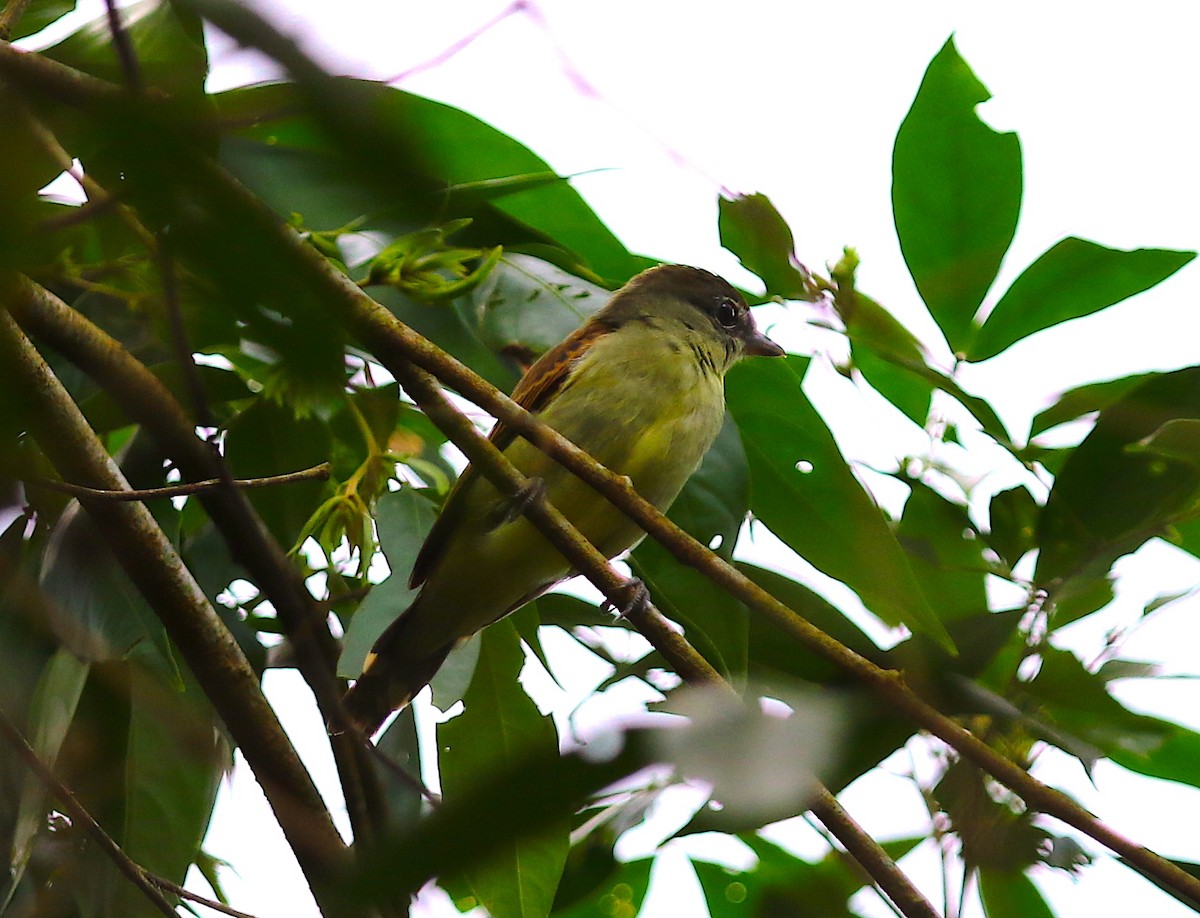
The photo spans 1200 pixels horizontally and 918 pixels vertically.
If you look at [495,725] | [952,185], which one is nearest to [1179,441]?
[952,185]

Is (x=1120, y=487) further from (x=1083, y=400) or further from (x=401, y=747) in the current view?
(x=401, y=747)

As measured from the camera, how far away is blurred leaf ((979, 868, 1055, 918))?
1698mm

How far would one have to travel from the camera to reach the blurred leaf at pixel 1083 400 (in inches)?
82.4

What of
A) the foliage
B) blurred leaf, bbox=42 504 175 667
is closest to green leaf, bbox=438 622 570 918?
the foliage

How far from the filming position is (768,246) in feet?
5.41

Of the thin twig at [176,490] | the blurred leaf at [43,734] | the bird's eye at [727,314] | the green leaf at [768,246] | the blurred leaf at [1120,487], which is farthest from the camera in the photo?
the bird's eye at [727,314]

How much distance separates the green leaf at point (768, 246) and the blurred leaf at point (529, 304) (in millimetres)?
446

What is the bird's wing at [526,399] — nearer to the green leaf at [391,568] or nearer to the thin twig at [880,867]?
the green leaf at [391,568]

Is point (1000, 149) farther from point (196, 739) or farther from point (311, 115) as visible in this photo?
point (311, 115)

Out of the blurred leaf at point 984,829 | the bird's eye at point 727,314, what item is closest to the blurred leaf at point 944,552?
the blurred leaf at point 984,829

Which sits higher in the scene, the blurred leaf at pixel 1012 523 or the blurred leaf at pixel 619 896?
the blurred leaf at pixel 1012 523

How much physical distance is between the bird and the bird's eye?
0.14 meters

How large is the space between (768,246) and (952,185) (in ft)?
2.74

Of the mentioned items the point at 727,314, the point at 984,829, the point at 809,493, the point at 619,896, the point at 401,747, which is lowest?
the point at 984,829
